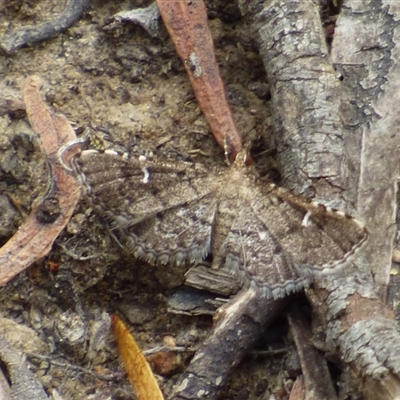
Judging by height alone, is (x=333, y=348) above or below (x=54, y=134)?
below

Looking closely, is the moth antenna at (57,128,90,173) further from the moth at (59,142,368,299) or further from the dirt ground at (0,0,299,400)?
the dirt ground at (0,0,299,400)

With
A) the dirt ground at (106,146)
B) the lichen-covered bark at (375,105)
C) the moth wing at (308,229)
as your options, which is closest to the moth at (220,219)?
the moth wing at (308,229)

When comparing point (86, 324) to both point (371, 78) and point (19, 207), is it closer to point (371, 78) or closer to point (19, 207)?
point (19, 207)

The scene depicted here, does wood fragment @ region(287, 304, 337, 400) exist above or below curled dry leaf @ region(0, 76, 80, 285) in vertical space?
below

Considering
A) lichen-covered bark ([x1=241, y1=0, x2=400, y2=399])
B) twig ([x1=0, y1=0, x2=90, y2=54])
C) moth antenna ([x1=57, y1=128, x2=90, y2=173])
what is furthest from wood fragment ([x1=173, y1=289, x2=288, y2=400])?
twig ([x1=0, y1=0, x2=90, y2=54])

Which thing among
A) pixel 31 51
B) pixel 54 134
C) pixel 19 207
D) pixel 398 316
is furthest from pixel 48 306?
pixel 398 316

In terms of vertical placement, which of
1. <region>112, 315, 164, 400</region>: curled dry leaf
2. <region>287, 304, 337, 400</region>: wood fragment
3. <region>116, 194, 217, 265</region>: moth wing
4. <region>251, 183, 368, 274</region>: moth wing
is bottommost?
<region>287, 304, 337, 400</region>: wood fragment

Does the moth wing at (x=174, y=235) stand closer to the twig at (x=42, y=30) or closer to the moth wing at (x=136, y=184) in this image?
the moth wing at (x=136, y=184)
